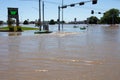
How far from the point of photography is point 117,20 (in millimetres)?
184000

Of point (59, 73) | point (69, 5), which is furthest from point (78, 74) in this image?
point (69, 5)

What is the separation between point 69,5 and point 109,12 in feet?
386

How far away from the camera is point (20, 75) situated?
931 cm

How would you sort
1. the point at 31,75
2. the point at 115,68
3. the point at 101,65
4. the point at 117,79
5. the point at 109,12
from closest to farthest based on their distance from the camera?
1. the point at 117,79
2. the point at 31,75
3. the point at 115,68
4. the point at 101,65
5. the point at 109,12

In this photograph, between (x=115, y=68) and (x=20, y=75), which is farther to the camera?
(x=115, y=68)

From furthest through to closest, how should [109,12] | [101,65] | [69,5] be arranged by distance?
1. [109,12]
2. [69,5]
3. [101,65]

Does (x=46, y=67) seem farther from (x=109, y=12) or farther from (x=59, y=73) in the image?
(x=109, y=12)

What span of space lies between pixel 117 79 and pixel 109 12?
175m

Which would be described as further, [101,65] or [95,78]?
[101,65]

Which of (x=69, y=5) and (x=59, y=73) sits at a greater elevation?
(x=69, y=5)

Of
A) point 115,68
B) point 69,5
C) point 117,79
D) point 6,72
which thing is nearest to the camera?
point 117,79

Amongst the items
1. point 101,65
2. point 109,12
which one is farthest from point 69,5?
point 109,12

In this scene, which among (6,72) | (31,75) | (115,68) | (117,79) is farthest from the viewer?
(115,68)

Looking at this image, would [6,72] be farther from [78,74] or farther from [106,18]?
[106,18]
